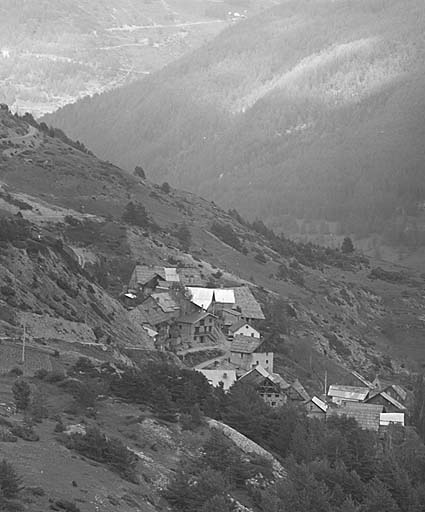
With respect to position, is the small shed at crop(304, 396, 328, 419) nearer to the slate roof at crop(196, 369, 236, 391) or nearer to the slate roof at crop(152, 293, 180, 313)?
the slate roof at crop(196, 369, 236, 391)

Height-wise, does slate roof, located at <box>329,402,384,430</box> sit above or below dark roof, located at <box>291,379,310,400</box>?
below

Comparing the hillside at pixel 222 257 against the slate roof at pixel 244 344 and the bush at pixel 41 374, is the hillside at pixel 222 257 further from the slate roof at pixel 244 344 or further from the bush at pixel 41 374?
the bush at pixel 41 374

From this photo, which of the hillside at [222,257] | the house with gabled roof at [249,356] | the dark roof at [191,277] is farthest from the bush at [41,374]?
the dark roof at [191,277]

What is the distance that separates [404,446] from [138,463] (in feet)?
68.4

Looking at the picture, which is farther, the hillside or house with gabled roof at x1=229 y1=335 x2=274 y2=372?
the hillside

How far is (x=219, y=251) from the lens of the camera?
140 meters

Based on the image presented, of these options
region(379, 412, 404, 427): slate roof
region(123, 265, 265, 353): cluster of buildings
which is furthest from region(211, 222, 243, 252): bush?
region(379, 412, 404, 427): slate roof

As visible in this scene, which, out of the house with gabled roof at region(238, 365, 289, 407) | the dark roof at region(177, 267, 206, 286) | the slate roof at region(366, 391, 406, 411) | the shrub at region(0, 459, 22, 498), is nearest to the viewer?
the shrub at region(0, 459, 22, 498)

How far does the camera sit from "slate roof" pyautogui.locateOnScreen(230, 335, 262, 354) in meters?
88.8

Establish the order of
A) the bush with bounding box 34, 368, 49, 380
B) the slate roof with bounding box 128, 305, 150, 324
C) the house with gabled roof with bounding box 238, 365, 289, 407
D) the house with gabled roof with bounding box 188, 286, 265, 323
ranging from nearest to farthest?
the bush with bounding box 34, 368, 49, 380, the house with gabled roof with bounding box 238, 365, 289, 407, the slate roof with bounding box 128, 305, 150, 324, the house with gabled roof with bounding box 188, 286, 265, 323

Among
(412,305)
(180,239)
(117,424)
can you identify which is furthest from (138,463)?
(412,305)

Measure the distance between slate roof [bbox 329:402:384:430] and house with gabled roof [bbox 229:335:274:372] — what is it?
1088 cm

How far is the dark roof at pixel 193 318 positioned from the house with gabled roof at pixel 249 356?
3362mm

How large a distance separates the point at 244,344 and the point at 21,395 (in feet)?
150
